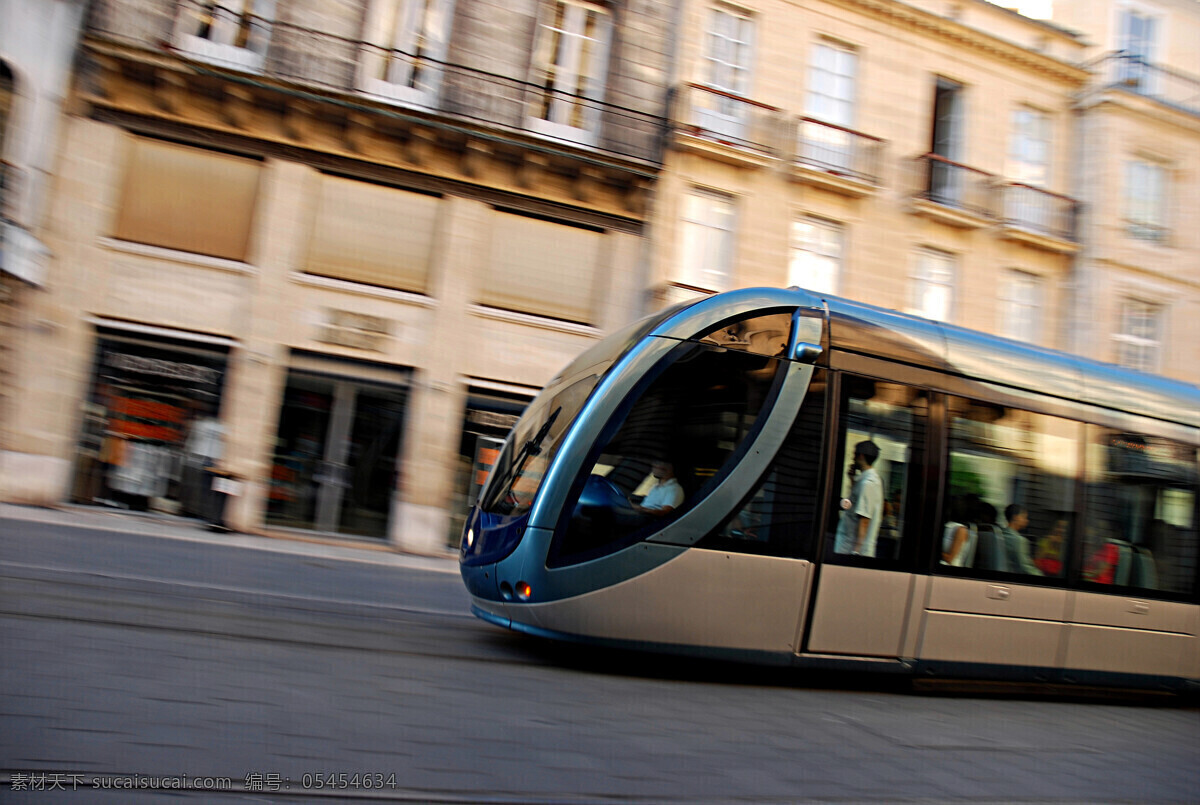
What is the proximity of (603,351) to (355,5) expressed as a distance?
10.3 meters

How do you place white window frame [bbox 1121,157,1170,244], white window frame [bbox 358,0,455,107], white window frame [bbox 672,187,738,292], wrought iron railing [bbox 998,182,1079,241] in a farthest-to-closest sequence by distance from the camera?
white window frame [bbox 1121,157,1170,244] → wrought iron railing [bbox 998,182,1079,241] → white window frame [bbox 672,187,738,292] → white window frame [bbox 358,0,455,107]

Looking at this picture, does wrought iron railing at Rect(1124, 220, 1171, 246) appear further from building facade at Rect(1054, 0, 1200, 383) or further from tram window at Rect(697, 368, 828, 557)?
tram window at Rect(697, 368, 828, 557)

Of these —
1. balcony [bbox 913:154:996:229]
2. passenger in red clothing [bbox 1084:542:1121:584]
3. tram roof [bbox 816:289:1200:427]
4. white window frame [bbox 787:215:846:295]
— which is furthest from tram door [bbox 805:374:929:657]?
balcony [bbox 913:154:996:229]

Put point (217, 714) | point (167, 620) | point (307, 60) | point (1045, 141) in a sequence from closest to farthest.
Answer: point (217, 714), point (167, 620), point (307, 60), point (1045, 141)

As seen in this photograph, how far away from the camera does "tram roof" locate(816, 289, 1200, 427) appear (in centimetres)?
580

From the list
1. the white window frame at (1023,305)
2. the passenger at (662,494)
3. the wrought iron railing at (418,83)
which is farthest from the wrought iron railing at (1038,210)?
the passenger at (662,494)

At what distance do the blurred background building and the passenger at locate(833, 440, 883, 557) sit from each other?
332 inches

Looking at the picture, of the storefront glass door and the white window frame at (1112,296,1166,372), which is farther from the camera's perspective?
the white window frame at (1112,296,1166,372)

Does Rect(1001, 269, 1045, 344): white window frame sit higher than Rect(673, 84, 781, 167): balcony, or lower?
lower

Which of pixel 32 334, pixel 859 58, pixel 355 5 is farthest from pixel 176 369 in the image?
pixel 859 58

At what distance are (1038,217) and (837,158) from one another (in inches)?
190

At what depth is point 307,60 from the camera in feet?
42.6

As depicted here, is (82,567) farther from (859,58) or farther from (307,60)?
(859,58)

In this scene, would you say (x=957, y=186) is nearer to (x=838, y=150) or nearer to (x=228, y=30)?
(x=838, y=150)
